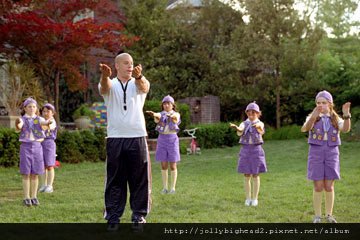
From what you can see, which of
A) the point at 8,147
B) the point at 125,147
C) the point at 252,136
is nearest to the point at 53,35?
the point at 8,147

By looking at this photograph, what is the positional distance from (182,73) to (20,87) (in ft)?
24.2

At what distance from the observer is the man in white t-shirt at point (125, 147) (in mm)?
5641

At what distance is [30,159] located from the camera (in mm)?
7805

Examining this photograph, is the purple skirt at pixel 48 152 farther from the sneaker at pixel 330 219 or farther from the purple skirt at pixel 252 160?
the sneaker at pixel 330 219

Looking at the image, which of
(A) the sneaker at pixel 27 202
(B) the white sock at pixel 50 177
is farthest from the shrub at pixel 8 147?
(A) the sneaker at pixel 27 202

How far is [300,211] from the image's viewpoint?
23.5ft

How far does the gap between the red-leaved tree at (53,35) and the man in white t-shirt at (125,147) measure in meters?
8.18

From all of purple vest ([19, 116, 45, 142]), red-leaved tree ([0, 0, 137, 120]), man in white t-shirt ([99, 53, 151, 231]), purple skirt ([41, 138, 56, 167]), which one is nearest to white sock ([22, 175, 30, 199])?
purple vest ([19, 116, 45, 142])

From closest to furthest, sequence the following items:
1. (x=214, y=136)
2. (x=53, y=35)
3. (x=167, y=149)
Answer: (x=167, y=149)
(x=53, y=35)
(x=214, y=136)

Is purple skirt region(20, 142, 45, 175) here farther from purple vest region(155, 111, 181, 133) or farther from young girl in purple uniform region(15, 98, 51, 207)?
purple vest region(155, 111, 181, 133)

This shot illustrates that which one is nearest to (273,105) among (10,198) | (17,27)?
(17,27)
